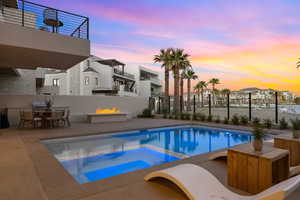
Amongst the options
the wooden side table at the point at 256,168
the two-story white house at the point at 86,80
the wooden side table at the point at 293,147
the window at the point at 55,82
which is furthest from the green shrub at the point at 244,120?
the window at the point at 55,82

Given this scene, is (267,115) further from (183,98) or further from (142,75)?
(142,75)

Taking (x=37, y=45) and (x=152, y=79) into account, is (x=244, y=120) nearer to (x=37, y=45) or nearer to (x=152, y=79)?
(x=37, y=45)

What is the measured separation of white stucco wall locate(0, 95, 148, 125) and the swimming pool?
16.5 feet

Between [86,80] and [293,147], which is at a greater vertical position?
[86,80]

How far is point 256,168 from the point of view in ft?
8.68

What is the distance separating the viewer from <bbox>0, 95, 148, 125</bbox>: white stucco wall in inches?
395

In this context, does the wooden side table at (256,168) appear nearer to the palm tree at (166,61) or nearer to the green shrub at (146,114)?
the green shrub at (146,114)

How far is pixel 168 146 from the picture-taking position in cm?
686

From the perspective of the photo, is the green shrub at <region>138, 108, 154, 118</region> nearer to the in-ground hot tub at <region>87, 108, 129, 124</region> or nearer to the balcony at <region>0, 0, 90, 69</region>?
the in-ground hot tub at <region>87, 108, 129, 124</region>

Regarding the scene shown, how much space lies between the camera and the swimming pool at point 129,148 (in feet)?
15.3

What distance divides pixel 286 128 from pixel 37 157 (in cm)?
1023

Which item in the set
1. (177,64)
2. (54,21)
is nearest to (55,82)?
(177,64)

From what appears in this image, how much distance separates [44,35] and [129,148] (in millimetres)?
5164

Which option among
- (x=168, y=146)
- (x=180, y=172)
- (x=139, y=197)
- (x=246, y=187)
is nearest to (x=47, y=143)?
(x=168, y=146)
